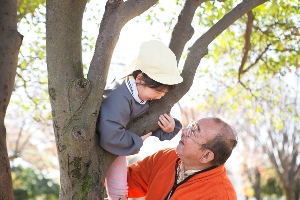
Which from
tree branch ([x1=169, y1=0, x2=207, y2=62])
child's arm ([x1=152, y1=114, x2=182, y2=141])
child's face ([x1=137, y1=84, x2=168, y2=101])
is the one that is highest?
tree branch ([x1=169, y1=0, x2=207, y2=62])

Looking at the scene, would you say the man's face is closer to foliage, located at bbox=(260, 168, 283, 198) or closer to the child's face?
the child's face

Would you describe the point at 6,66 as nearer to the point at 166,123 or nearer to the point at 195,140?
the point at 166,123

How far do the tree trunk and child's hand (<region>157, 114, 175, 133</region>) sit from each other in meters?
1.23

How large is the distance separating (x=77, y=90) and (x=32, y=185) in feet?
63.8

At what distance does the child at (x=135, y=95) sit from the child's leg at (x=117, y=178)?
2.4 inches

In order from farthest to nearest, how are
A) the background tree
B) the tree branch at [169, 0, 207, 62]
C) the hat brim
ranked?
1. the tree branch at [169, 0, 207, 62]
2. the hat brim
3. the background tree

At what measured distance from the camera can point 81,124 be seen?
10.1 feet

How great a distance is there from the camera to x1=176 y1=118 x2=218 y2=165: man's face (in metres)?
3.80

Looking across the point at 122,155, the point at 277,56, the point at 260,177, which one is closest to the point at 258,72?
the point at 277,56

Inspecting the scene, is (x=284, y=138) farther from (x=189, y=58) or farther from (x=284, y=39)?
(x=189, y=58)

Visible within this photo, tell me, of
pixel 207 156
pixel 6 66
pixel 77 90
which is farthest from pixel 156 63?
pixel 6 66

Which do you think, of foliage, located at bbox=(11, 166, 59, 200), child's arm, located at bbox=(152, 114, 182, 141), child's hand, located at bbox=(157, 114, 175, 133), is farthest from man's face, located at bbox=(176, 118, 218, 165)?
foliage, located at bbox=(11, 166, 59, 200)

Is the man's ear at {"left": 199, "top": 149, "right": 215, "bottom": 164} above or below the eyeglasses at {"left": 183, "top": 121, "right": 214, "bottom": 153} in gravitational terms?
below

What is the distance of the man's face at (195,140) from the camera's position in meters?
3.80
